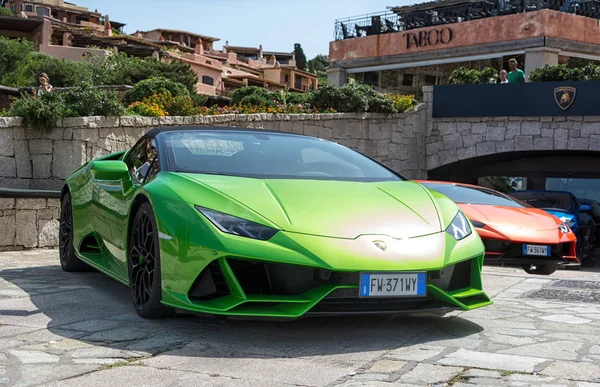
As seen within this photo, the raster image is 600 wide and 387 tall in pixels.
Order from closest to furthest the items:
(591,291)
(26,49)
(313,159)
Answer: (313,159), (591,291), (26,49)

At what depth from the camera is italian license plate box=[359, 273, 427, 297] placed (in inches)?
162

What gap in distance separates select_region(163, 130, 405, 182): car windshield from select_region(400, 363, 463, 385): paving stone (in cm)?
176

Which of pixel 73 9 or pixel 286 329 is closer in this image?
pixel 286 329

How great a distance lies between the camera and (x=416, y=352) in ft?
13.1

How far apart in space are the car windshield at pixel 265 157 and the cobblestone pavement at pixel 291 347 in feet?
3.17

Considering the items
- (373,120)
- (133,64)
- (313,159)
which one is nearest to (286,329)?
(313,159)

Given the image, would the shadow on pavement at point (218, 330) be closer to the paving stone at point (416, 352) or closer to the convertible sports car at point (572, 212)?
the paving stone at point (416, 352)

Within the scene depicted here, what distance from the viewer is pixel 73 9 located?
308ft

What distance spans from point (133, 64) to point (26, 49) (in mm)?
13983

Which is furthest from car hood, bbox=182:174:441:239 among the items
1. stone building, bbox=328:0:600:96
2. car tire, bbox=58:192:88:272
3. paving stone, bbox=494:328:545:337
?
stone building, bbox=328:0:600:96

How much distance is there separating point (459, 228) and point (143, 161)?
2.27m

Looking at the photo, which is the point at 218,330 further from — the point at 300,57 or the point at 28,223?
the point at 300,57

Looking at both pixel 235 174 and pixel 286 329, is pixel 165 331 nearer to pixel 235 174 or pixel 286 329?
pixel 286 329

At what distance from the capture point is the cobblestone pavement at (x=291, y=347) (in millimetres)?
3451
